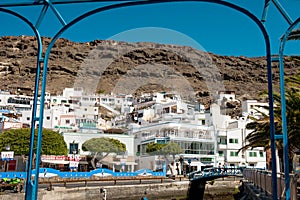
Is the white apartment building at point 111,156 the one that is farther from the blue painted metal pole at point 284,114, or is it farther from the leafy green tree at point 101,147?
the blue painted metal pole at point 284,114

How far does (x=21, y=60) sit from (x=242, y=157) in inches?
4791

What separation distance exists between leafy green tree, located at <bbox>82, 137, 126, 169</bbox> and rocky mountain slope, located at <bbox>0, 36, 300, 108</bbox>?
73.7 m

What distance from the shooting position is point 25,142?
41656 mm

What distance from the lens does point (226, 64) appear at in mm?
176250

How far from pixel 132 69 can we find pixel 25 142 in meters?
126

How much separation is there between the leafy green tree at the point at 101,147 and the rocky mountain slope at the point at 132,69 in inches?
2903

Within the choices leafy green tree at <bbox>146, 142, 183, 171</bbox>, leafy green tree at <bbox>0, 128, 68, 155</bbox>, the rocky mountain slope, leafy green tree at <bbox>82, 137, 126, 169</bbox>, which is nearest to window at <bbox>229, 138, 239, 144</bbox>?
leafy green tree at <bbox>146, 142, 183, 171</bbox>

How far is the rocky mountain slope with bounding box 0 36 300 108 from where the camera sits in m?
→ 138

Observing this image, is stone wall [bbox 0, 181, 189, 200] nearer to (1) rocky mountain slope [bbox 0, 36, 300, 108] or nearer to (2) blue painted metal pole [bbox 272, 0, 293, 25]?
(2) blue painted metal pole [bbox 272, 0, 293, 25]

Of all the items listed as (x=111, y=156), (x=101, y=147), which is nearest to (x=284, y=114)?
(x=101, y=147)

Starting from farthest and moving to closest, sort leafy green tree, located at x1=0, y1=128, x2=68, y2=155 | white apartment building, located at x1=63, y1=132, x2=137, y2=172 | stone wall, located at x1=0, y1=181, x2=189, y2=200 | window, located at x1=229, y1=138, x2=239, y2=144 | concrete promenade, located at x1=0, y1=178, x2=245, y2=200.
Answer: window, located at x1=229, y1=138, x2=239, y2=144
white apartment building, located at x1=63, y1=132, x2=137, y2=172
leafy green tree, located at x1=0, y1=128, x2=68, y2=155
concrete promenade, located at x1=0, y1=178, x2=245, y2=200
stone wall, located at x1=0, y1=181, x2=189, y2=200

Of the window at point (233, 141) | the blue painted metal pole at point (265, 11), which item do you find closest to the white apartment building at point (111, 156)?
the window at point (233, 141)

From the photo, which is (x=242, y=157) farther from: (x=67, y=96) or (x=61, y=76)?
(x=61, y=76)

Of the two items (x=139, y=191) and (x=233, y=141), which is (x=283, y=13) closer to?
(x=139, y=191)
